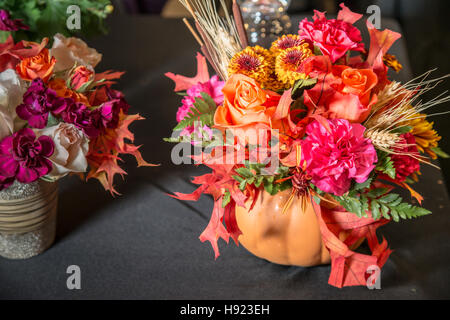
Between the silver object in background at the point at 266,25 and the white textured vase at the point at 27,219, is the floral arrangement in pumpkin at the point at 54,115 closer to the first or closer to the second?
the white textured vase at the point at 27,219

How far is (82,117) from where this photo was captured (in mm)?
696

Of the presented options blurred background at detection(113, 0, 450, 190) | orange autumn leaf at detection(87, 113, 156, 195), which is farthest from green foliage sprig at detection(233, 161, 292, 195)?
blurred background at detection(113, 0, 450, 190)

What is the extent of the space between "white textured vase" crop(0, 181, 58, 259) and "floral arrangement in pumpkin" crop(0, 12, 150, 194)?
38 mm

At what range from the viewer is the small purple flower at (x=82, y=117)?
2.25 feet

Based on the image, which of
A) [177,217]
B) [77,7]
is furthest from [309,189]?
[77,7]

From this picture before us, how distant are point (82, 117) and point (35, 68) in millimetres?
113

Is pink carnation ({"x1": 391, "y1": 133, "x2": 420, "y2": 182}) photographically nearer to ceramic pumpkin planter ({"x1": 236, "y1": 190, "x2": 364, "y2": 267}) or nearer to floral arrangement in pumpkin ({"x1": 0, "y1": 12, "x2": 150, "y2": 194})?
ceramic pumpkin planter ({"x1": 236, "y1": 190, "x2": 364, "y2": 267})

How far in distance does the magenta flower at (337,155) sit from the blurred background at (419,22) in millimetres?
1052

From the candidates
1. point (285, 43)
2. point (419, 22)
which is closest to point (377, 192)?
point (285, 43)

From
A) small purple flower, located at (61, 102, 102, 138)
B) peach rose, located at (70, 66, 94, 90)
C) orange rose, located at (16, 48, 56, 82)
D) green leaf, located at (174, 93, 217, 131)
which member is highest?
orange rose, located at (16, 48, 56, 82)

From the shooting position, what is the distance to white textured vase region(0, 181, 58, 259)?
2.33 ft

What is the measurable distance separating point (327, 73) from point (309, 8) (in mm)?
2572

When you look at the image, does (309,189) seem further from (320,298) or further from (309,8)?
(309,8)

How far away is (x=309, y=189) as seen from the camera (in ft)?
2.09
